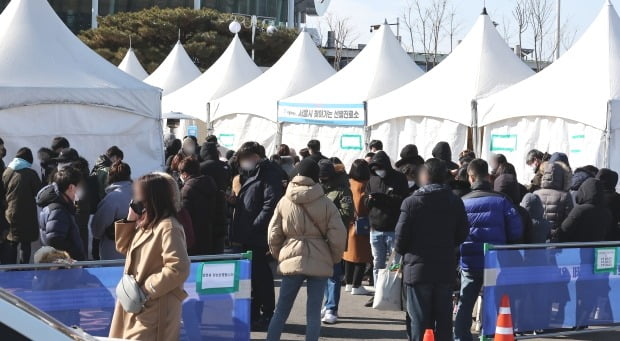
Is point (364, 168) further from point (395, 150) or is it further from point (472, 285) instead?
point (395, 150)

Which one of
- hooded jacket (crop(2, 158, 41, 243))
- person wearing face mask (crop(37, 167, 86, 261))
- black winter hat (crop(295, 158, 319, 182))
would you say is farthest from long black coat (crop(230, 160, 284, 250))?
hooded jacket (crop(2, 158, 41, 243))

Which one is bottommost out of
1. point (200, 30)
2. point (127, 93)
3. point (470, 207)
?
point (470, 207)

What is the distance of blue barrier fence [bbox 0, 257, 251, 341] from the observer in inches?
266

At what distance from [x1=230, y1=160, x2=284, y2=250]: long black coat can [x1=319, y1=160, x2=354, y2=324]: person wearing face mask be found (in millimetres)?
818

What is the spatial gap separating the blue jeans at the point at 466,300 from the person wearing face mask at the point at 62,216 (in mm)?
3241

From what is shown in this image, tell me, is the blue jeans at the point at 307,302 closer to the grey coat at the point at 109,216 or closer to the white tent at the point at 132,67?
the grey coat at the point at 109,216

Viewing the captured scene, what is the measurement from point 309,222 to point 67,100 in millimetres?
7646

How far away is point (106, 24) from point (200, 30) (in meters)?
5.30

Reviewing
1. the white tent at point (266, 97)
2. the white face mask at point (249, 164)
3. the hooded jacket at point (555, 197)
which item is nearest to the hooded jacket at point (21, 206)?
the white face mask at point (249, 164)

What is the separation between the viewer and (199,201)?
9.25 metres

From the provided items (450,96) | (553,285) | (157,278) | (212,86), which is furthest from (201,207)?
(212,86)

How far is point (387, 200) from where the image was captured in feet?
34.8

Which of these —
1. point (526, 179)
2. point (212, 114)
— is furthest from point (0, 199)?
point (212, 114)

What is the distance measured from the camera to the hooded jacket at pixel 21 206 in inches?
403
